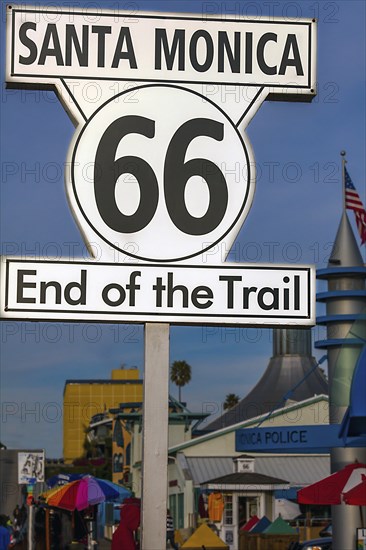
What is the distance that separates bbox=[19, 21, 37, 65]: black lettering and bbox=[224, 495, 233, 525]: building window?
36444mm

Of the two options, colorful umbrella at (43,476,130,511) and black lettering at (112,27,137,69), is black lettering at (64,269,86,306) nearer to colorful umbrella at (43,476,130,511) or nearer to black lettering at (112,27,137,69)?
black lettering at (112,27,137,69)

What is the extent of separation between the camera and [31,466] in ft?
88.1

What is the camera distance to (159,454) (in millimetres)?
4617

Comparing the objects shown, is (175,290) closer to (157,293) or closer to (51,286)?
(157,293)

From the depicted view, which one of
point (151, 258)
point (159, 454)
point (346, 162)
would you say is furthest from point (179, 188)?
point (346, 162)

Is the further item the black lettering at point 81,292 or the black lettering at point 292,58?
the black lettering at point 292,58

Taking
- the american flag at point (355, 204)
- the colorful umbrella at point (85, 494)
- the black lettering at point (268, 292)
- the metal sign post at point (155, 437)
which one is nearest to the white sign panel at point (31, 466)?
the colorful umbrella at point (85, 494)

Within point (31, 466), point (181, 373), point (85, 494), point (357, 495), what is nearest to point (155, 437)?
point (357, 495)

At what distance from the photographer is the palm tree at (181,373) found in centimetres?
10000

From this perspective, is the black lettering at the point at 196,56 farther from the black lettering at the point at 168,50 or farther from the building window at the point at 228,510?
the building window at the point at 228,510

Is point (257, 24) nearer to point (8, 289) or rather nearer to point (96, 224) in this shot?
point (96, 224)

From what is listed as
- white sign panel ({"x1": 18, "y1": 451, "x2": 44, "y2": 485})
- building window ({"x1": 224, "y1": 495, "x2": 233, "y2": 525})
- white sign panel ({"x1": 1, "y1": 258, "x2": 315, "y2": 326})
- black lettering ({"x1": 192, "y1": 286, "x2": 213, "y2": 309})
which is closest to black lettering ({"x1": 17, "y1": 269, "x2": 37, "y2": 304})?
white sign panel ({"x1": 1, "y1": 258, "x2": 315, "y2": 326})

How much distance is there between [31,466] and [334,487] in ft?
40.0

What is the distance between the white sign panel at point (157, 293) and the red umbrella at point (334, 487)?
11561 mm
